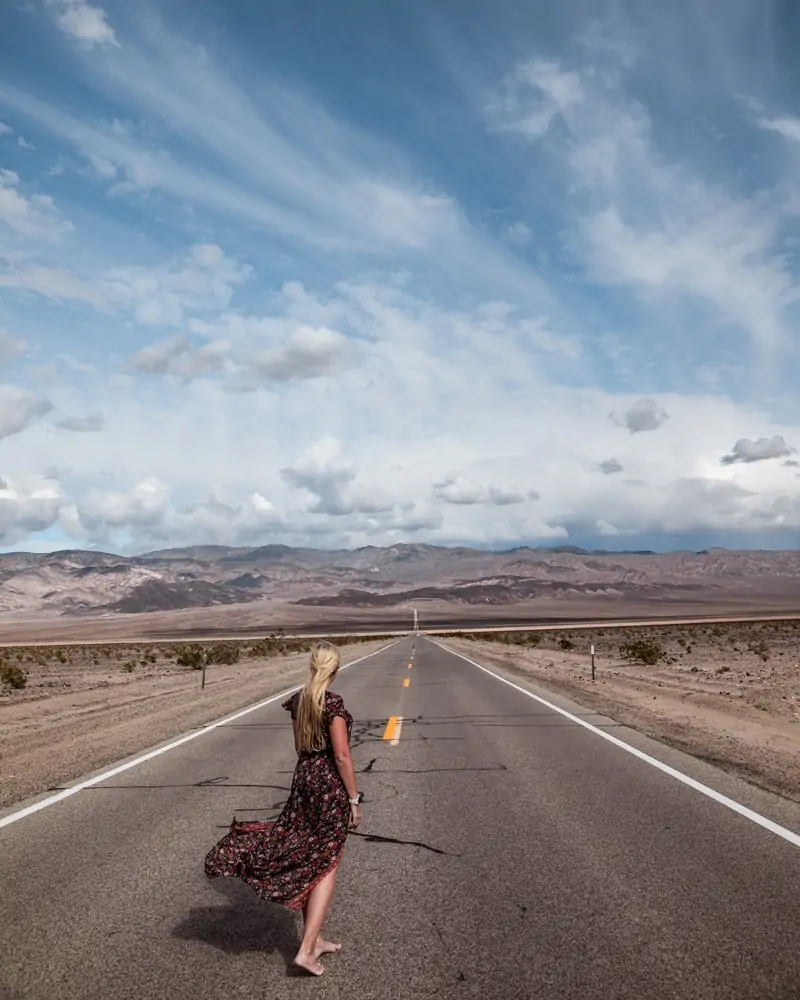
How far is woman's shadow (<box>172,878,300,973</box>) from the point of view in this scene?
4.84m

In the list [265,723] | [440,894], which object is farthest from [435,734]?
[440,894]

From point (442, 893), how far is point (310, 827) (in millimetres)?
1380

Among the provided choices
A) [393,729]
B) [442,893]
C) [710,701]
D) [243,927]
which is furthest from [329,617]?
[243,927]

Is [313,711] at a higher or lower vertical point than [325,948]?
higher

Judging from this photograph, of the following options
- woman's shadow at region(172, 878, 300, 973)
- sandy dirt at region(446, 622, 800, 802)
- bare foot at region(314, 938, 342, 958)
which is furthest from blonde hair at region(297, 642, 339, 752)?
sandy dirt at region(446, 622, 800, 802)

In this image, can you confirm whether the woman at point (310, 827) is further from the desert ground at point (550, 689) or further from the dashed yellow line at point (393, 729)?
the dashed yellow line at point (393, 729)

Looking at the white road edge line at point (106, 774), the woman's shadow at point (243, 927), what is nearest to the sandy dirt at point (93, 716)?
the white road edge line at point (106, 774)

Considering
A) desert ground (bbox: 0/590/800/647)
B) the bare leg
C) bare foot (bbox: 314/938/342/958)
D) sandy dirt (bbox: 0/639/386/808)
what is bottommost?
desert ground (bbox: 0/590/800/647)

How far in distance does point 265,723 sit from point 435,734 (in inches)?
142

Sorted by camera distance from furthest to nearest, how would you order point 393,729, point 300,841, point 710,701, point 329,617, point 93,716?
point 329,617 < point 710,701 < point 93,716 < point 393,729 < point 300,841

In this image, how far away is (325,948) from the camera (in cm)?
462

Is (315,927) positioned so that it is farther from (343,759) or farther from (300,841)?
(343,759)

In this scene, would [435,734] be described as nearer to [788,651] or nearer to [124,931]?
[124,931]

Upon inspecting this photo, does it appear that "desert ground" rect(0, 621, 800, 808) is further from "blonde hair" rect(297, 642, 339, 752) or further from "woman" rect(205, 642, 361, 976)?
"blonde hair" rect(297, 642, 339, 752)
